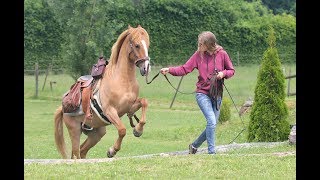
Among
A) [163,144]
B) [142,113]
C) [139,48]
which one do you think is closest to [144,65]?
[139,48]

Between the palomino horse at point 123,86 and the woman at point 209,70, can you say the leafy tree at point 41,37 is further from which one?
the woman at point 209,70

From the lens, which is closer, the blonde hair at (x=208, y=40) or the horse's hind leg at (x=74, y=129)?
the blonde hair at (x=208, y=40)

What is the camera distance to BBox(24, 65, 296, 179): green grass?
9.04 m

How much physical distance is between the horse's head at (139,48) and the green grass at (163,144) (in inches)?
56.5

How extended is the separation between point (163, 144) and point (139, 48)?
8172 millimetres

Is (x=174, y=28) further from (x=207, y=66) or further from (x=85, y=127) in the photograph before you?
(x=207, y=66)

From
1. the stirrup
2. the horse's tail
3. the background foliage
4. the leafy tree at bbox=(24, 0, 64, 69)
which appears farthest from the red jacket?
the leafy tree at bbox=(24, 0, 64, 69)

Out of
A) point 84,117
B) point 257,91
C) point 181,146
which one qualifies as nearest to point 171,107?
point 181,146

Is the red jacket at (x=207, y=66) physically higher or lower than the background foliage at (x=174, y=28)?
higher

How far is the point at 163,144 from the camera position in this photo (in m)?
19.5

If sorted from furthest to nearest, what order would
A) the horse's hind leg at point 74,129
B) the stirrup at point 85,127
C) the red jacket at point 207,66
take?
the horse's hind leg at point 74,129, the stirrup at point 85,127, the red jacket at point 207,66

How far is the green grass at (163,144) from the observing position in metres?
9.04

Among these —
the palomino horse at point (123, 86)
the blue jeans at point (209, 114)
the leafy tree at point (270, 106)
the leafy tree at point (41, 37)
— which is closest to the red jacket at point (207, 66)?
the blue jeans at point (209, 114)
